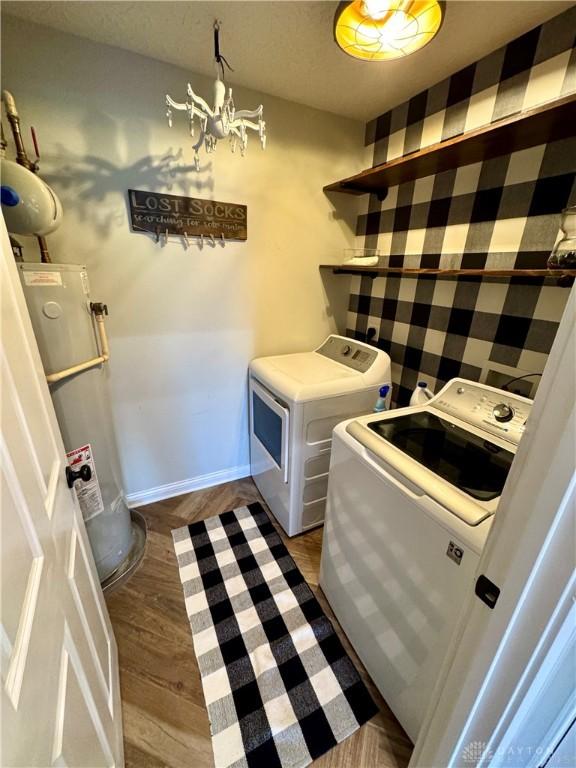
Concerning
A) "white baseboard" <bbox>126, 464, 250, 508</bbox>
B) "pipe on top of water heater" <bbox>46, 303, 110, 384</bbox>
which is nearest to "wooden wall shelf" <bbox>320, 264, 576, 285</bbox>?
"pipe on top of water heater" <bbox>46, 303, 110, 384</bbox>

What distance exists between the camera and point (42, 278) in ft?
3.71

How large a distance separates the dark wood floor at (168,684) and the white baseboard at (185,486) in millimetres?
325

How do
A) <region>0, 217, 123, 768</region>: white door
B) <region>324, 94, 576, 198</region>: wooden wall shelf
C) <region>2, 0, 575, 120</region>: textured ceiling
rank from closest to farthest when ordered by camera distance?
<region>0, 217, 123, 768</region>: white door < <region>324, 94, 576, 198</region>: wooden wall shelf < <region>2, 0, 575, 120</region>: textured ceiling

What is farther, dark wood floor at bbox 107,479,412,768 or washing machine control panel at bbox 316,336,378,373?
washing machine control panel at bbox 316,336,378,373

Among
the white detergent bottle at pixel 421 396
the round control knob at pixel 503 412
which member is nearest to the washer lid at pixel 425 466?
the round control knob at pixel 503 412

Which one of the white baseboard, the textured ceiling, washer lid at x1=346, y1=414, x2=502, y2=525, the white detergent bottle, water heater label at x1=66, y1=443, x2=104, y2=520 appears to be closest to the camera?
washer lid at x1=346, y1=414, x2=502, y2=525

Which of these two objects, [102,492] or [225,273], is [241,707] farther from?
[225,273]

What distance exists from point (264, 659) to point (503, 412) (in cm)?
143

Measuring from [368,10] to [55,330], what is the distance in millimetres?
1589

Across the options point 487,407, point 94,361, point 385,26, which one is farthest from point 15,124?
point 487,407

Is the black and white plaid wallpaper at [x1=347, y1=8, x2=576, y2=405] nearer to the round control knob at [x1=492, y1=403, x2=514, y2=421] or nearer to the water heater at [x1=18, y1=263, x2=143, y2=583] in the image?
the round control knob at [x1=492, y1=403, x2=514, y2=421]

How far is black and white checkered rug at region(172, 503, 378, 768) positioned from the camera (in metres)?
1.07

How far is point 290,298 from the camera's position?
211cm

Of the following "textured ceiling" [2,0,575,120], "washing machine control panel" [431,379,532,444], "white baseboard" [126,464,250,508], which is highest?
"textured ceiling" [2,0,575,120]
